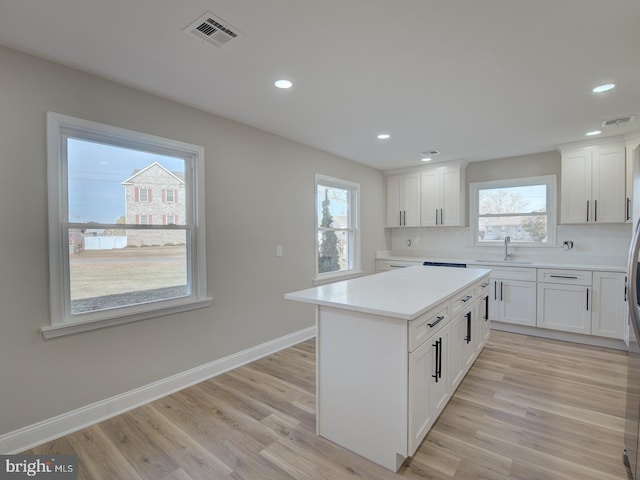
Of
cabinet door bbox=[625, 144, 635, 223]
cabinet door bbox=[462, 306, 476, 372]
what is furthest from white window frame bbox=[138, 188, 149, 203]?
cabinet door bbox=[625, 144, 635, 223]

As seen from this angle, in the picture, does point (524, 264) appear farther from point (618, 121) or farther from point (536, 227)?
point (618, 121)

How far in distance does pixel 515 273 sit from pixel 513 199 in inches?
47.7

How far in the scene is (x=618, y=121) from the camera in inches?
126

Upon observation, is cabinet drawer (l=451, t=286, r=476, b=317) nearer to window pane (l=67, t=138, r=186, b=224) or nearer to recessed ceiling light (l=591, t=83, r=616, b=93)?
recessed ceiling light (l=591, t=83, r=616, b=93)

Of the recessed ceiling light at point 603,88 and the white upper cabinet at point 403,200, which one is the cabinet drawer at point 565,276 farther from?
the recessed ceiling light at point 603,88

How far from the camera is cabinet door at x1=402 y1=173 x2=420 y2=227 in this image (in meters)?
5.35

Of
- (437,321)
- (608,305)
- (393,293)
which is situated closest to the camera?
(437,321)

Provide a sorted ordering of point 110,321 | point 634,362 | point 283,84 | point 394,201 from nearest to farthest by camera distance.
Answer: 1. point 634,362
2. point 110,321
3. point 283,84
4. point 394,201

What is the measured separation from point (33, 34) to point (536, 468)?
3.76 meters

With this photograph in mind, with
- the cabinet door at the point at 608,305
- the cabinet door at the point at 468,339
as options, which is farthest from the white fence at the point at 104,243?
the cabinet door at the point at 608,305

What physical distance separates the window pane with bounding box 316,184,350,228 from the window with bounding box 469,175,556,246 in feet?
6.70

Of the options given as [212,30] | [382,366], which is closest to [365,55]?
[212,30]

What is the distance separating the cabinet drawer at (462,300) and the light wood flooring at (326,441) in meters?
0.73

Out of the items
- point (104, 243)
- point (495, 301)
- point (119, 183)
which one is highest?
point (119, 183)
